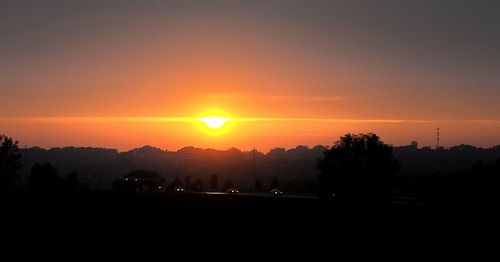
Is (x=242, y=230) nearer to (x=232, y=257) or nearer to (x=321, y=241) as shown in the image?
(x=321, y=241)

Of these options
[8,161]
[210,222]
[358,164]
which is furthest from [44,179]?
[210,222]

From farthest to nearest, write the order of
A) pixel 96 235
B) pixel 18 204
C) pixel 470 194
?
pixel 470 194 < pixel 18 204 < pixel 96 235

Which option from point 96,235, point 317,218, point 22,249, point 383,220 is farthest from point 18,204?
point 383,220

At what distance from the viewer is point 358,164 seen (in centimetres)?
8688

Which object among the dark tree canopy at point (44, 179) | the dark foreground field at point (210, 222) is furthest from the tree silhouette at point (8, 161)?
Result: the dark foreground field at point (210, 222)

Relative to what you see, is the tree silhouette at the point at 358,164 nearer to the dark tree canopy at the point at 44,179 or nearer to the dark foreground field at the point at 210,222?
the dark foreground field at the point at 210,222

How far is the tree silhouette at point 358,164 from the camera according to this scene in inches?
3157

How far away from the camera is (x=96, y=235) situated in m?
41.6

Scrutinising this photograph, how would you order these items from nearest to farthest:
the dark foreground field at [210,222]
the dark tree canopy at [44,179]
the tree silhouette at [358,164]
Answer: the dark foreground field at [210,222] < the tree silhouette at [358,164] < the dark tree canopy at [44,179]

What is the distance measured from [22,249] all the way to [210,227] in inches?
453

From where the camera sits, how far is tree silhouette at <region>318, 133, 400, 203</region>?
8019cm

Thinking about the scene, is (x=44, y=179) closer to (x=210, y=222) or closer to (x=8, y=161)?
(x=8, y=161)

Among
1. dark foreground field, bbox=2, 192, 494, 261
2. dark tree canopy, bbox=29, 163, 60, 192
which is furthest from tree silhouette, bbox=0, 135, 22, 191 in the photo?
dark foreground field, bbox=2, 192, 494, 261

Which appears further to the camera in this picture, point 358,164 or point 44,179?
point 44,179
